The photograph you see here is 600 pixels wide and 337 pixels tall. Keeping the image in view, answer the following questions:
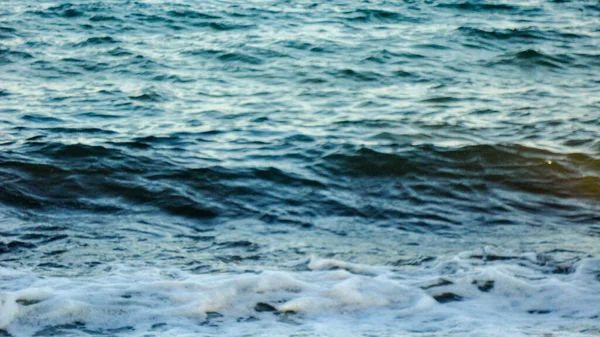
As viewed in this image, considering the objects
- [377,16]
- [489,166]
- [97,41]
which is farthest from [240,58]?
[489,166]

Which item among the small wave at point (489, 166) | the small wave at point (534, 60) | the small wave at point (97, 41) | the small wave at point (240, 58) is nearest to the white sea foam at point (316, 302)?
the small wave at point (489, 166)

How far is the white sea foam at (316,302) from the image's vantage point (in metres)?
3.66

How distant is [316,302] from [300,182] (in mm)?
2559

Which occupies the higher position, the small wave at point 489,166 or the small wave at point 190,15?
the small wave at point 190,15

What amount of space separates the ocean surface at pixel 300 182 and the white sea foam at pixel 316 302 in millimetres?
15

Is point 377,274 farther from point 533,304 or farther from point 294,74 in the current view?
point 294,74

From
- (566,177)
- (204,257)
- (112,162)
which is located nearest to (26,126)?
(112,162)

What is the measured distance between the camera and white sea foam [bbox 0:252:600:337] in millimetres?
3660

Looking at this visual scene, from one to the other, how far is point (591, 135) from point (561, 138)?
1.00ft

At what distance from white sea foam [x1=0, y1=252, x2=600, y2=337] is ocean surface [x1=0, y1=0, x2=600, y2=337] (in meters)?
0.01

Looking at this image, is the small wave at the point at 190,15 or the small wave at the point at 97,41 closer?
the small wave at the point at 97,41

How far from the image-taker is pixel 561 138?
7480 millimetres

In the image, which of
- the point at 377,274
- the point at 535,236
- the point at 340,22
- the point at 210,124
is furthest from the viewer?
the point at 340,22

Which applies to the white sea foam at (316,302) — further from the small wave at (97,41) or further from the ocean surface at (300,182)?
the small wave at (97,41)
